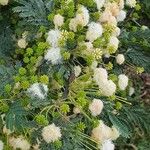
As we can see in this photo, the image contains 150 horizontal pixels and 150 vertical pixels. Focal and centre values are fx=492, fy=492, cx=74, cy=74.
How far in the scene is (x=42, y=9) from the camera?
286cm

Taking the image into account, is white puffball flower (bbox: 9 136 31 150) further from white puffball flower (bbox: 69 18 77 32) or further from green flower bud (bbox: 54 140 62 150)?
white puffball flower (bbox: 69 18 77 32)

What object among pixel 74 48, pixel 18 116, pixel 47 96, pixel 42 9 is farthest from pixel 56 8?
pixel 18 116

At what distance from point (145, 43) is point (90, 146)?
80 centimetres

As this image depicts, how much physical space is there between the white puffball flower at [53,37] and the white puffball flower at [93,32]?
0.16 metres

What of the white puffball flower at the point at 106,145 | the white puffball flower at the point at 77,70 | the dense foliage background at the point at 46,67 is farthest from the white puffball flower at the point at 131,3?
the white puffball flower at the point at 106,145

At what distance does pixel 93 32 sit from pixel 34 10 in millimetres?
459

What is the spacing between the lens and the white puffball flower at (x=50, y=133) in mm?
2398

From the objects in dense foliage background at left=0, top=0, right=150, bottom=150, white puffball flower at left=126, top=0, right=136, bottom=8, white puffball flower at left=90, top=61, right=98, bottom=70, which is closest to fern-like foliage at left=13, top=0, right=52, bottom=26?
dense foliage background at left=0, top=0, right=150, bottom=150

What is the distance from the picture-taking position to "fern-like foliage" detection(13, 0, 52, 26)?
282 cm

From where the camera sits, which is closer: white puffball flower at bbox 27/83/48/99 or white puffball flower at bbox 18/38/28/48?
white puffball flower at bbox 27/83/48/99

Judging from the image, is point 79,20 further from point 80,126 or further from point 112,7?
point 80,126

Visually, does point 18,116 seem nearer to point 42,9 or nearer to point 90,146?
point 90,146

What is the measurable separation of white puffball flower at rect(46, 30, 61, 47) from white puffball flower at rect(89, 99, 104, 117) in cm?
37

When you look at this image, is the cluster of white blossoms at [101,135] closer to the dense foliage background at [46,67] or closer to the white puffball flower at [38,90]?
the dense foliage background at [46,67]
